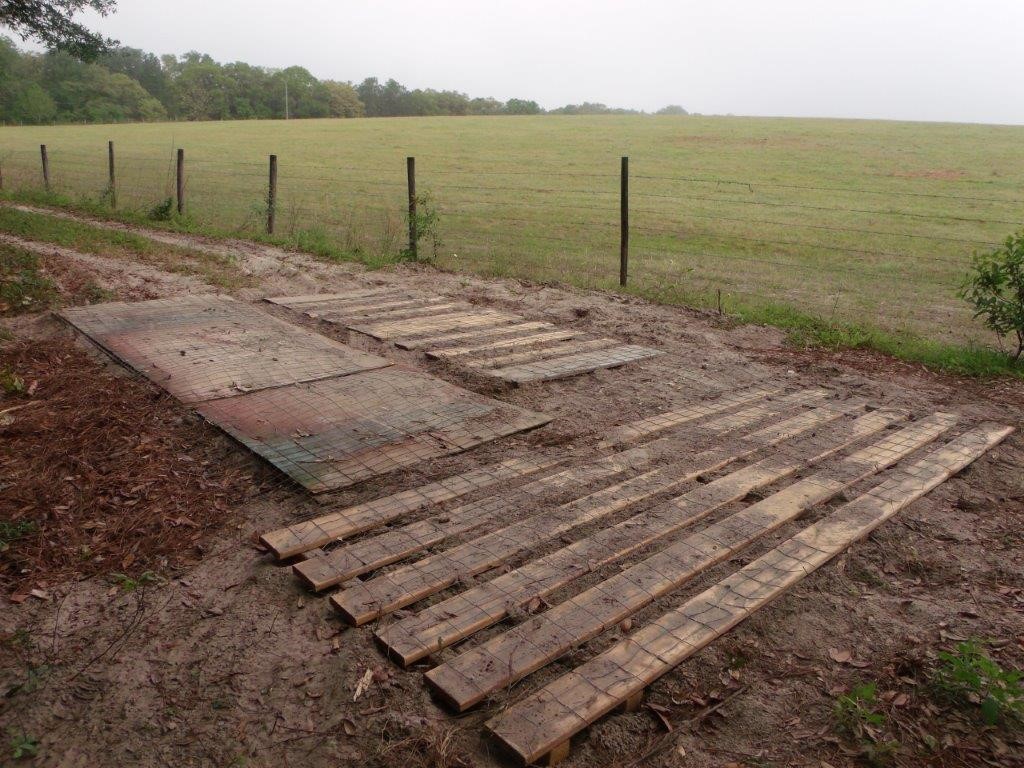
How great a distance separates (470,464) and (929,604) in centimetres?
213

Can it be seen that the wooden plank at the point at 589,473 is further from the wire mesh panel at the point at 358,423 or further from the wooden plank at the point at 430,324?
the wooden plank at the point at 430,324

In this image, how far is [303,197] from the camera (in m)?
19.6

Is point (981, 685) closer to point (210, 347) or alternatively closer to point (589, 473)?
point (589, 473)

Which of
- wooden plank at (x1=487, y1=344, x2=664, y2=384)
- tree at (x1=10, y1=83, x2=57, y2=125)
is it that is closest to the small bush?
wooden plank at (x1=487, y1=344, x2=664, y2=384)

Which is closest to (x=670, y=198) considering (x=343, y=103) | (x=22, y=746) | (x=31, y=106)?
(x=22, y=746)

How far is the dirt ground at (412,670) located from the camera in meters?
2.21

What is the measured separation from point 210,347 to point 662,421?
132 inches

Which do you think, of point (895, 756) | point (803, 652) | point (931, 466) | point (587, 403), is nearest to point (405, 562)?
point (803, 652)

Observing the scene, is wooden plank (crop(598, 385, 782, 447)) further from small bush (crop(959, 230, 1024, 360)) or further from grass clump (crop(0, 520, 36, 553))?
grass clump (crop(0, 520, 36, 553))

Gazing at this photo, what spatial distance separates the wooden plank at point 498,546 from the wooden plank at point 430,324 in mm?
3177

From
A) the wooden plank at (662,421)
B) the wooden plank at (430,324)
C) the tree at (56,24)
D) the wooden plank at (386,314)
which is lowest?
the wooden plank at (662,421)

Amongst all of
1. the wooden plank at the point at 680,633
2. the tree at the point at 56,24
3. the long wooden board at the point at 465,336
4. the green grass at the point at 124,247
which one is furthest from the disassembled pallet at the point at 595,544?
the tree at the point at 56,24

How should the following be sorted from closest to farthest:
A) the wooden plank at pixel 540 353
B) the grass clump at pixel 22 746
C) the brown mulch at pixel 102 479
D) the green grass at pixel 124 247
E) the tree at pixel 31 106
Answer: the grass clump at pixel 22 746 < the brown mulch at pixel 102 479 < the wooden plank at pixel 540 353 < the green grass at pixel 124 247 < the tree at pixel 31 106

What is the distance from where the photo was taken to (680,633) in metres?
2.66
